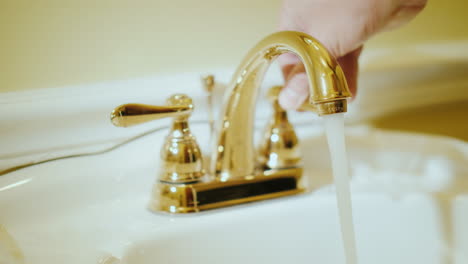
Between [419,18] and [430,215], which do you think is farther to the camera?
[419,18]

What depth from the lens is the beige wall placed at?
1.09 ft

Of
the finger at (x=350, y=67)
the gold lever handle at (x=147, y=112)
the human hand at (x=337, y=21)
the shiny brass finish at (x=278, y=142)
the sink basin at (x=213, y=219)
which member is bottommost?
the sink basin at (x=213, y=219)

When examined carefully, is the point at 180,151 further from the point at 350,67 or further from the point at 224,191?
the point at 350,67

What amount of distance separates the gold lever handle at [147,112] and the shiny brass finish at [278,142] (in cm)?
9

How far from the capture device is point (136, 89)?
357 millimetres

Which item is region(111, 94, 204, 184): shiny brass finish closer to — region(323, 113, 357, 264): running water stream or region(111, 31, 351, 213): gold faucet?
region(111, 31, 351, 213): gold faucet

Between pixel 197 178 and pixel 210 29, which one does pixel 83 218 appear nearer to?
pixel 197 178

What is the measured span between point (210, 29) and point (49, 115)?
17cm

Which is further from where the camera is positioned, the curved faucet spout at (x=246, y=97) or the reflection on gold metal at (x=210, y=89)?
the reflection on gold metal at (x=210, y=89)

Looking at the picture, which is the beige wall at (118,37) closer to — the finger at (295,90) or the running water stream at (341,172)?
the finger at (295,90)

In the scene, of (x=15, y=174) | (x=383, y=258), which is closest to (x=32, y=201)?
(x=15, y=174)

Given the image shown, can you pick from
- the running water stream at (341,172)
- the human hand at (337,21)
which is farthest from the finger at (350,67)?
the running water stream at (341,172)

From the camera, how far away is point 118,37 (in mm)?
364

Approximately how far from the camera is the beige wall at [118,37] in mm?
331
